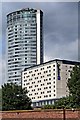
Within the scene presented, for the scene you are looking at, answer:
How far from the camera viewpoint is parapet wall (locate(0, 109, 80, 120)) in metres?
9.74

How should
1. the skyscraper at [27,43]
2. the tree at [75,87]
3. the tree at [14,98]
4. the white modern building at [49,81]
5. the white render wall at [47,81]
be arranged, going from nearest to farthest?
the tree at [75,87], the tree at [14,98], the white modern building at [49,81], the white render wall at [47,81], the skyscraper at [27,43]

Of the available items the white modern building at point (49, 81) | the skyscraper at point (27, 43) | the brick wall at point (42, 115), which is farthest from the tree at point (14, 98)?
the skyscraper at point (27, 43)

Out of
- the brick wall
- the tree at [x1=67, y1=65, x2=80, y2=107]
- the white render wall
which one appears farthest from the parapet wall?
the white render wall

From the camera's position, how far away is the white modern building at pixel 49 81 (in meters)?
45.7

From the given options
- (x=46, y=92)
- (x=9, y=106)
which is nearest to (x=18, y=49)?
(x=46, y=92)

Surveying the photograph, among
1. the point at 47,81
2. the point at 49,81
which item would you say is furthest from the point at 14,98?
the point at 47,81

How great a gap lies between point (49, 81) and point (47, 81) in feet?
1.15

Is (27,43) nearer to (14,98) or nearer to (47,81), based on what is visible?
(47,81)

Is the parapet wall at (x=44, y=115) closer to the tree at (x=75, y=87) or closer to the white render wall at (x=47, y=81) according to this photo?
the tree at (x=75, y=87)

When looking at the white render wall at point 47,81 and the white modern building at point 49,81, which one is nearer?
the white modern building at point 49,81

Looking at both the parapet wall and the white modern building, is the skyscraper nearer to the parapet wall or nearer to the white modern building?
the white modern building

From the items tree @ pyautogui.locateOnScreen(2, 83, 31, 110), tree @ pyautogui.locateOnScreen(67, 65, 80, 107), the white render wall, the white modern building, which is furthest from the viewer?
the white render wall

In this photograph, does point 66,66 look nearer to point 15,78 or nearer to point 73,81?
point 15,78

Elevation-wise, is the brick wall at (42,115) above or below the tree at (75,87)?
below
